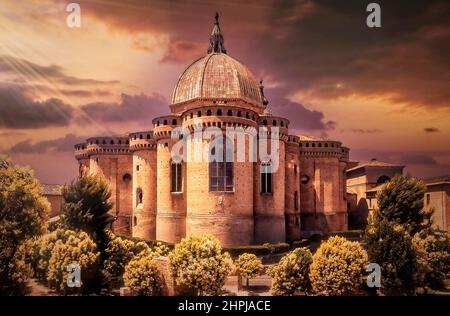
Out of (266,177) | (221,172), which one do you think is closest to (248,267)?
(221,172)

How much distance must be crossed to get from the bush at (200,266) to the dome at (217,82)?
19538 mm

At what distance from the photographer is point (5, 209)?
25.0m

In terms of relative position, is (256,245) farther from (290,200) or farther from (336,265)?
(336,265)

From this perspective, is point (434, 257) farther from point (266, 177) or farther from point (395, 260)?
point (266, 177)

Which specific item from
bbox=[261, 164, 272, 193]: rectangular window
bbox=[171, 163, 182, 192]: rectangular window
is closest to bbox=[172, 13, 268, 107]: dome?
bbox=[171, 163, 182, 192]: rectangular window

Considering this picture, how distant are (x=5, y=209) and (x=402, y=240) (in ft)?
79.0

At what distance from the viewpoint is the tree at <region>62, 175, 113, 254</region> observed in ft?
89.9

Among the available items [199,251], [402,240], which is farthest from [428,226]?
[199,251]

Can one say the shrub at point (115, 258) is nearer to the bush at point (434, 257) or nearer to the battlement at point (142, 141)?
the battlement at point (142, 141)

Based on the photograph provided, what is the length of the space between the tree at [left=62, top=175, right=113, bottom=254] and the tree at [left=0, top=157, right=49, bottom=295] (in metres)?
1.50

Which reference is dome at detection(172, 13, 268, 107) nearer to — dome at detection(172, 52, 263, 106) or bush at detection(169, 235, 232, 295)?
dome at detection(172, 52, 263, 106)

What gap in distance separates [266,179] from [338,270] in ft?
50.6

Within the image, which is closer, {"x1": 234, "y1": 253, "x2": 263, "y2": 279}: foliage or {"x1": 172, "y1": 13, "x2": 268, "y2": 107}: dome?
{"x1": 234, "y1": 253, "x2": 263, "y2": 279}: foliage

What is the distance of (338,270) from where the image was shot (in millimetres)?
24453
